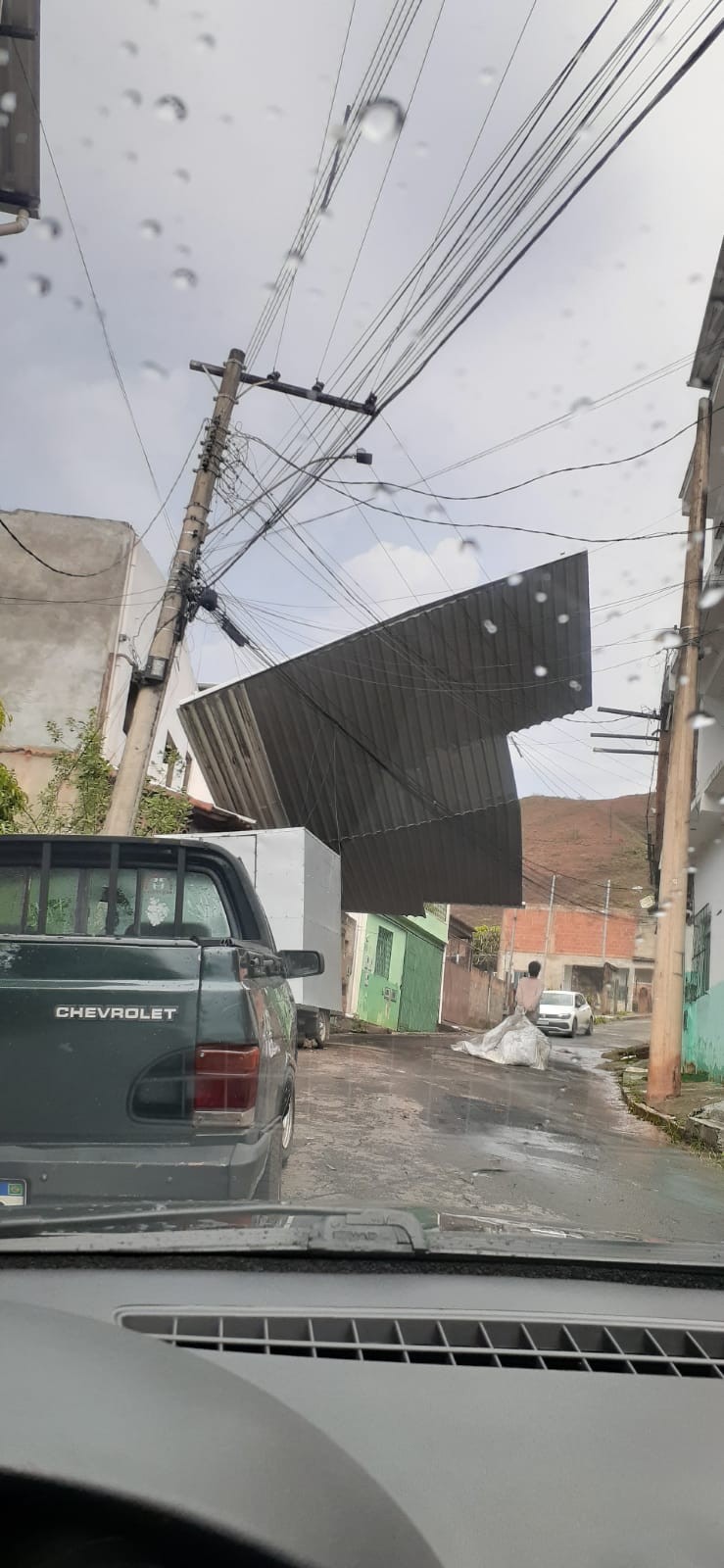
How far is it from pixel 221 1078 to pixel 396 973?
96.8 feet

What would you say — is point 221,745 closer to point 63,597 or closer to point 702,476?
point 63,597

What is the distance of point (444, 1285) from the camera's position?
2121 mm

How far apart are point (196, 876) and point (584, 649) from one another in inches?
764

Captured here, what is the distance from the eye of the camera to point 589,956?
74188mm

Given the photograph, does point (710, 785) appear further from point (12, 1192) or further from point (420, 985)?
point (420, 985)

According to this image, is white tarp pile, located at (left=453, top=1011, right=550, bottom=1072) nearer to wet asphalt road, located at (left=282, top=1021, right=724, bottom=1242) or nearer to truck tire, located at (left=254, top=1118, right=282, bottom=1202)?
wet asphalt road, located at (left=282, top=1021, right=724, bottom=1242)

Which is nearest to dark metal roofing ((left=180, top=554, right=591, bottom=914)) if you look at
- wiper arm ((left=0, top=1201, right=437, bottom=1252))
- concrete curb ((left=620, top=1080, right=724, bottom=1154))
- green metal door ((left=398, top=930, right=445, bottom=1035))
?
green metal door ((left=398, top=930, right=445, bottom=1035))

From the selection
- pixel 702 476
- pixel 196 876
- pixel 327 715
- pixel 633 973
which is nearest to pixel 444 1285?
pixel 196 876

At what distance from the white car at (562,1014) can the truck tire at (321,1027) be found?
852 inches

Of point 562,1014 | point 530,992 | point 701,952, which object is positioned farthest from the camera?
point 562,1014

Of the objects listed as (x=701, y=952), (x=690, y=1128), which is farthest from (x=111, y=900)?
(x=701, y=952)

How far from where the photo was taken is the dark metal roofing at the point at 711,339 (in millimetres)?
14227

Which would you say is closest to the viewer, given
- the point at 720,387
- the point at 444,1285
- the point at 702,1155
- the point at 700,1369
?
the point at 700,1369

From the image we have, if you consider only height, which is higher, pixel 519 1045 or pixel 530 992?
pixel 530 992
